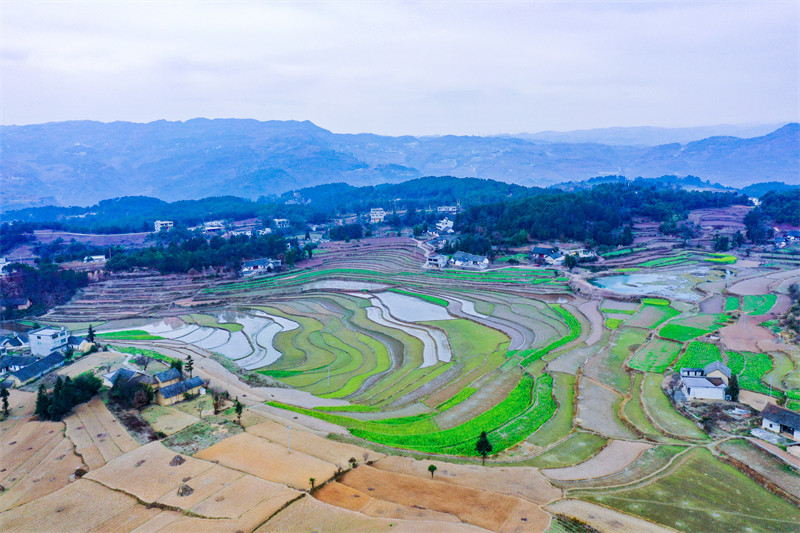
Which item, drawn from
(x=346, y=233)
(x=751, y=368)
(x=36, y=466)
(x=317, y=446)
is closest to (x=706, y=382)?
(x=751, y=368)

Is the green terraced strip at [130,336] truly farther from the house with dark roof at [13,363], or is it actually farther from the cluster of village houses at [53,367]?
the house with dark roof at [13,363]

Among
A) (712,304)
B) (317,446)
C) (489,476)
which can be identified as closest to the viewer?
(489,476)

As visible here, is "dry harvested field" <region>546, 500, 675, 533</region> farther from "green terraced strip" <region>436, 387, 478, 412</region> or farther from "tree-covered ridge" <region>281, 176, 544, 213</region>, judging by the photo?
"tree-covered ridge" <region>281, 176, 544, 213</region>

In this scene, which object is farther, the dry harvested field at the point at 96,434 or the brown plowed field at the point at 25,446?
the dry harvested field at the point at 96,434

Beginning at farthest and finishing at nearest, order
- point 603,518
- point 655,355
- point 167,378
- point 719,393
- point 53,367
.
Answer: point 53,367 → point 655,355 → point 167,378 → point 719,393 → point 603,518

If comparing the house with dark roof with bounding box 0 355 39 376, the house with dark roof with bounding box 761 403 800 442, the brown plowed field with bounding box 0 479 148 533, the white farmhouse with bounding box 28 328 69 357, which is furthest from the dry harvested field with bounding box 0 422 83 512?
the house with dark roof with bounding box 761 403 800 442

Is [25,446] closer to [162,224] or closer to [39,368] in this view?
[39,368]

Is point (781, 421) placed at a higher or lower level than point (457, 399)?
higher

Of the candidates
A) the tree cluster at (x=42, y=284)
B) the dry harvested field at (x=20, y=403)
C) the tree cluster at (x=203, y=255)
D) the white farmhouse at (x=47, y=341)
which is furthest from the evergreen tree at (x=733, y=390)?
the tree cluster at (x=42, y=284)
